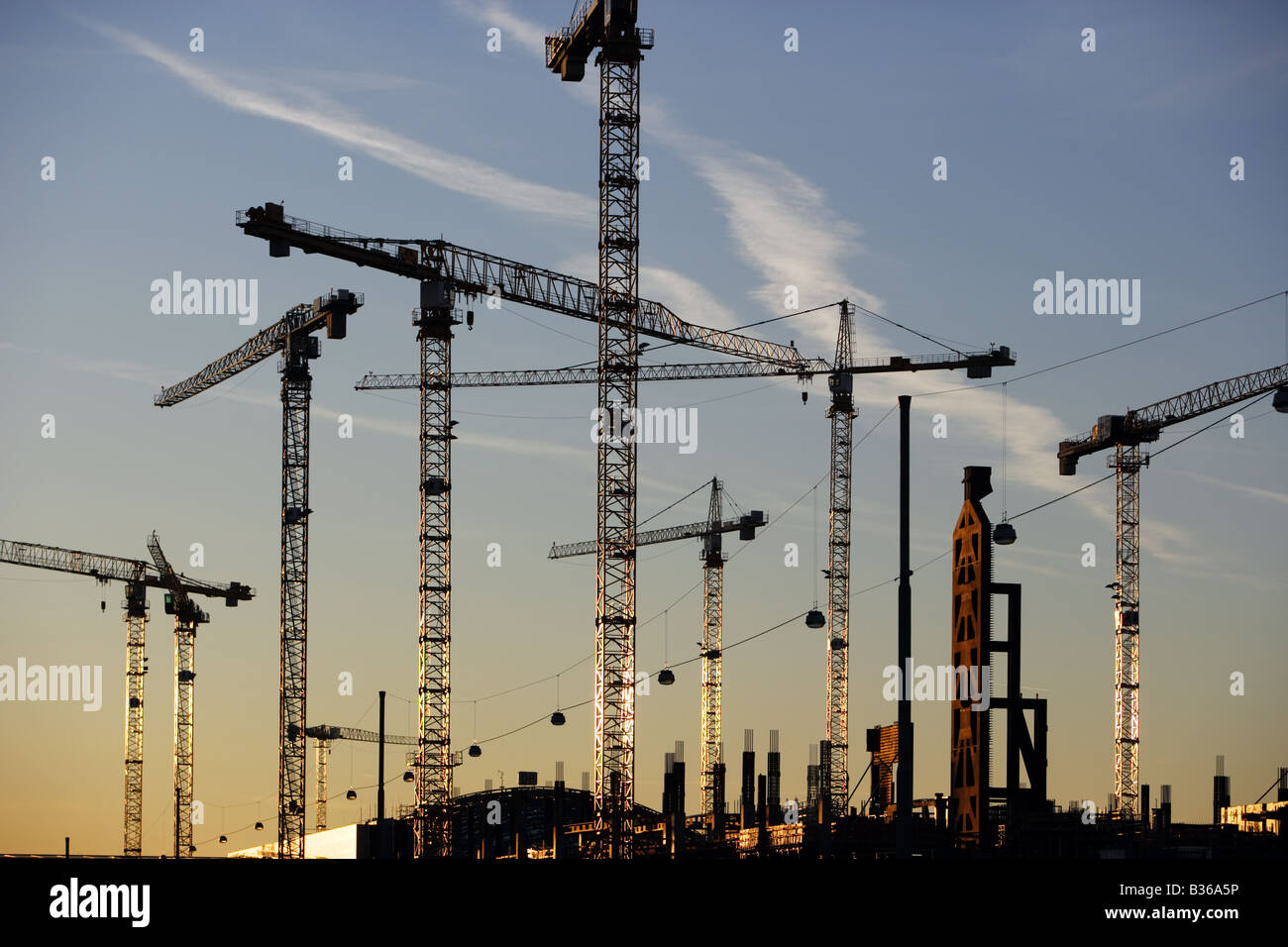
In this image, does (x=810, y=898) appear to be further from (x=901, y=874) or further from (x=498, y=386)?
(x=498, y=386)

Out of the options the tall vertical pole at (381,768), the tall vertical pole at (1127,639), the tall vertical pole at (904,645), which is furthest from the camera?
the tall vertical pole at (1127,639)

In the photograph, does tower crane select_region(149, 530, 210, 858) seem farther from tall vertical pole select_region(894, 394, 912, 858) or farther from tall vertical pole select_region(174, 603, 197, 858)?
tall vertical pole select_region(894, 394, 912, 858)

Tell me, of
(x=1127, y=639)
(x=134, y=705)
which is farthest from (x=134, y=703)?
(x=1127, y=639)

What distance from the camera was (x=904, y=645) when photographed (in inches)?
1784

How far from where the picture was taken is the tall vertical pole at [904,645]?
44375 millimetres

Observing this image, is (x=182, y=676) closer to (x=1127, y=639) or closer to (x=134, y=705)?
(x=134, y=705)

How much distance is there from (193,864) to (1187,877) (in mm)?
18311

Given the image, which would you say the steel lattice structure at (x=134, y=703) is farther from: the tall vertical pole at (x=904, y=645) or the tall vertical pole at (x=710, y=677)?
the tall vertical pole at (x=904, y=645)

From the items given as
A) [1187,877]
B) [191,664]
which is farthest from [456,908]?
[191,664]

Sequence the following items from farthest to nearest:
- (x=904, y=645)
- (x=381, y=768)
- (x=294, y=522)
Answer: (x=294, y=522) < (x=381, y=768) < (x=904, y=645)

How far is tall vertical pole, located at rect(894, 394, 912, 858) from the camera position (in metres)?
44.4

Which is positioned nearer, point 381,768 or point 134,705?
point 381,768

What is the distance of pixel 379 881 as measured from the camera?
37156mm

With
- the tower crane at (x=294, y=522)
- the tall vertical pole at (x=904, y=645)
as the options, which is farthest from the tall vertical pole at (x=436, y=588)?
the tall vertical pole at (x=904, y=645)
